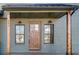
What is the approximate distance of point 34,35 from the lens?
54.8 ft

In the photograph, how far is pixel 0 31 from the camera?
16.2 metres

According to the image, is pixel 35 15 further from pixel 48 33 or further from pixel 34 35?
A: pixel 48 33

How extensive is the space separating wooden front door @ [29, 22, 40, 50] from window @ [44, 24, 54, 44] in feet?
1.57

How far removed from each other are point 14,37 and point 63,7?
4569 mm

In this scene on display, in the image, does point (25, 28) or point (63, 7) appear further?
point (25, 28)

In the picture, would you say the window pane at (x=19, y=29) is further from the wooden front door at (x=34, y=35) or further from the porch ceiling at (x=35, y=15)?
the porch ceiling at (x=35, y=15)

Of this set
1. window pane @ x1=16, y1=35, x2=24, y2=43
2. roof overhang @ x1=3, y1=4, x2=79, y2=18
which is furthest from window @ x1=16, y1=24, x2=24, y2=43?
roof overhang @ x1=3, y1=4, x2=79, y2=18

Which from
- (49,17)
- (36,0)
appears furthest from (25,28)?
(36,0)

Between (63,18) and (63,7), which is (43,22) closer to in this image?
(63,18)

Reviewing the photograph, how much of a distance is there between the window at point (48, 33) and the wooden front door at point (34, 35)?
480 mm

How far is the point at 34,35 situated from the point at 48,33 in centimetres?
97

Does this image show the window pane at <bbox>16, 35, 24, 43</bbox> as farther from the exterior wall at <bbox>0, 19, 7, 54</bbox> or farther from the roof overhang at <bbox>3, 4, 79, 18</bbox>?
the roof overhang at <bbox>3, 4, 79, 18</bbox>

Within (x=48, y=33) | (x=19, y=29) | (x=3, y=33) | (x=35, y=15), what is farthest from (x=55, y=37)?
(x=3, y=33)

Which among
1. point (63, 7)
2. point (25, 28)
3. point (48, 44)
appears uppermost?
point (63, 7)
